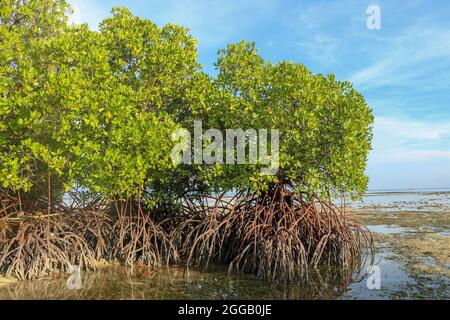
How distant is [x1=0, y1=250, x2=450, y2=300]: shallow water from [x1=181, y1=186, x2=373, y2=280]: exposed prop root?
66cm

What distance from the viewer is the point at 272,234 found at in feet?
31.5

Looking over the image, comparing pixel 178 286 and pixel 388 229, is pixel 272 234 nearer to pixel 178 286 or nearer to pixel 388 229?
pixel 178 286

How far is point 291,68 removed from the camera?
9.57 metres

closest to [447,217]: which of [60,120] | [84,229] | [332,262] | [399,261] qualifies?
[399,261]

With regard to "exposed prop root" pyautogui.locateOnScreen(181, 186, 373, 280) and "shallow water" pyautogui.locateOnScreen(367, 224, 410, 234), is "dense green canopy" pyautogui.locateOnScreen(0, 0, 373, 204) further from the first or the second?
"shallow water" pyautogui.locateOnScreen(367, 224, 410, 234)

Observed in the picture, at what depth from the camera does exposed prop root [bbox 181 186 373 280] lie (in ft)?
30.9

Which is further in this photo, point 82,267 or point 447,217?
point 447,217

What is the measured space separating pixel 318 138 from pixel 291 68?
1.85 meters

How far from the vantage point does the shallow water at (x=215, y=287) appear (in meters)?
7.52

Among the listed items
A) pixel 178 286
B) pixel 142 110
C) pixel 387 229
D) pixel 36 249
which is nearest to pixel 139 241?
pixel 178 286

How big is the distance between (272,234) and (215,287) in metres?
2.16
